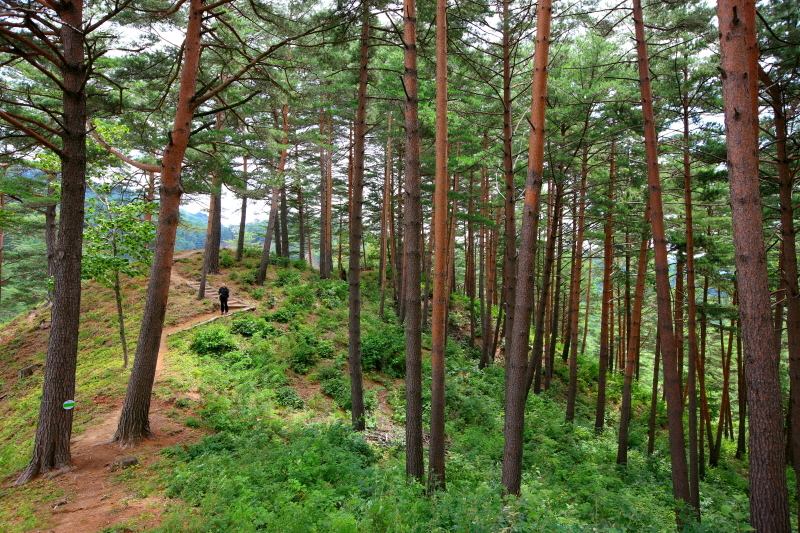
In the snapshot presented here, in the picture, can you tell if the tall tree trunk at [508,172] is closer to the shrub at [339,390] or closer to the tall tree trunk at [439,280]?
the tall tree trunk at [439,280]

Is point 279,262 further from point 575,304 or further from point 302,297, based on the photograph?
point 575,304

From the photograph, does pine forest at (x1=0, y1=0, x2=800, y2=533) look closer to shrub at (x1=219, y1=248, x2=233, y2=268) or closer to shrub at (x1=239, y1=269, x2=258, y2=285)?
shrub at (x1=239, y1=269, x2=258, y2=285)

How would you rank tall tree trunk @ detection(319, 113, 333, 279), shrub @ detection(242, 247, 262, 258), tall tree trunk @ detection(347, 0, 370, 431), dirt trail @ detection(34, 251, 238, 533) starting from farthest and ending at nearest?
shrub @ detection(242, 247, 262, 258) → tall tree trunk @ detection(319, 113, 333, 279) → tall tree trunk @ detection(347, 0, 370, 431) → dirt trail @ detection(34, 251, 238, 533)

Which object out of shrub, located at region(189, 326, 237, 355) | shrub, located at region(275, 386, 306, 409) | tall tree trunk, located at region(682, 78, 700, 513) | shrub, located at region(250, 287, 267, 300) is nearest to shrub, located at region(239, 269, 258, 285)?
shrub, located at region(250, 287, 267, 300)

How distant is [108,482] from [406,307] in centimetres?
573

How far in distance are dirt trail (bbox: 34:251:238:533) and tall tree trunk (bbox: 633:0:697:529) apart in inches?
335

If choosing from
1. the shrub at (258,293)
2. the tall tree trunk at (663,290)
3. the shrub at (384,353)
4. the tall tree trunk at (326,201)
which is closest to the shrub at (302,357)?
the shrub at (384,353)

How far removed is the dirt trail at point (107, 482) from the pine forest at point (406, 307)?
48 mm

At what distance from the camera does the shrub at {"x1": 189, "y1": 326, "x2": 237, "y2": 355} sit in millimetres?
12628

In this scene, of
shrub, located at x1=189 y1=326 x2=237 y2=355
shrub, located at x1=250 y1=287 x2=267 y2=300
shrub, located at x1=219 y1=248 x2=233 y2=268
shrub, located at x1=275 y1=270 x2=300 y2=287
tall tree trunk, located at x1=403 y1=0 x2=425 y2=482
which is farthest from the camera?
shrub, located at x1=219 y1=248 x2=233 y2=268

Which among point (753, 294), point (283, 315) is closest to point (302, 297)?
point (283, 315)

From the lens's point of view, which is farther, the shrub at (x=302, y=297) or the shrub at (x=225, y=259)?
the shrub at (x=225, y=259)

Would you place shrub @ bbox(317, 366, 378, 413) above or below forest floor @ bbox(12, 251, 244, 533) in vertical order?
below

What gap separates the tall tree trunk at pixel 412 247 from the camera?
246 inches
